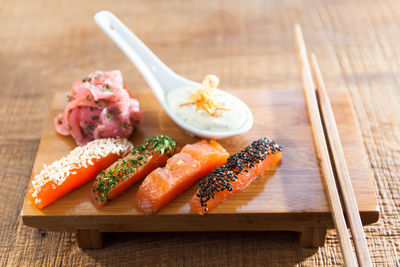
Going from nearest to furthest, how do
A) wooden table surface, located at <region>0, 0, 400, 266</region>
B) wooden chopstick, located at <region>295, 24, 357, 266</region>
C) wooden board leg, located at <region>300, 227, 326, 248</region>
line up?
1. wooden chopstick, located at <region>295, 24, 357, 266</region>
2. wooden board leg, located at <region>300, 227, 326, 248</region>
3. wooden table surface, located at <region>0, 0, 400, 266</region>

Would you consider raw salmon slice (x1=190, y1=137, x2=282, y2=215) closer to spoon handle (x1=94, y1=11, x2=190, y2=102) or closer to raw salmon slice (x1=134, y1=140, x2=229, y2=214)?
raw salmon slice (x1=134, y1=140, x2=229, y2=214)

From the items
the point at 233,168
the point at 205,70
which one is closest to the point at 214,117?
the point at 233,168

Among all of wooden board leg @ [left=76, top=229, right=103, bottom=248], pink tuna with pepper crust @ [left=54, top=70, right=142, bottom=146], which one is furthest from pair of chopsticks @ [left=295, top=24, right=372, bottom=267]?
wooden board leg @ [left=76, top=229, right=103, bottom=248]

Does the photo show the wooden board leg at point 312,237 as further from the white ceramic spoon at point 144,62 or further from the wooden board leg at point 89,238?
the wooden board leg at point 89,238

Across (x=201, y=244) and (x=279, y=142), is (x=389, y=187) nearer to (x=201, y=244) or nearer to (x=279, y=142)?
(x=279, y=142)

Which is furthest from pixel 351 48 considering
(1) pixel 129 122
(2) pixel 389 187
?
(1) pixel 129 122

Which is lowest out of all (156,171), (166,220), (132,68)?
(132,68)
